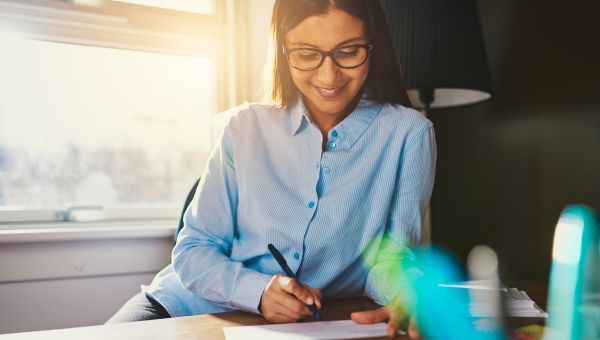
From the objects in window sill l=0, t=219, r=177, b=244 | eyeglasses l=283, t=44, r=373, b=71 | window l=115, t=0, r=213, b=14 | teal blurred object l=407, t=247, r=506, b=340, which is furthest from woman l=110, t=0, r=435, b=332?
window l=115, t=0, r=213, b=14

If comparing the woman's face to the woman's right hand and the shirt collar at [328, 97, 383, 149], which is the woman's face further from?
the woman's right hand

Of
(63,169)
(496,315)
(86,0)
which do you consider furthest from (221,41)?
(496,315)

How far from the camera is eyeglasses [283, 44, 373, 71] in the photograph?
1.04m

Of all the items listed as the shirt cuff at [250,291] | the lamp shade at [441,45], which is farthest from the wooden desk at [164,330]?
the lamp shade at [441,45]

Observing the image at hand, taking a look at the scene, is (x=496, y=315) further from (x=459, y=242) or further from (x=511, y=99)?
(x=459, y=242)

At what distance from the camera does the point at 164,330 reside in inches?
29.0

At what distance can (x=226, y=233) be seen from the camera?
1.07m

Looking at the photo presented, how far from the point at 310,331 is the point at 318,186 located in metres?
0.38

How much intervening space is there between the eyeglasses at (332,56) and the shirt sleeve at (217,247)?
0.22 metres

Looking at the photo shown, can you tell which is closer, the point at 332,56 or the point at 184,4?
the point at 332,56

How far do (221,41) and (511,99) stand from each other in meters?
1.17

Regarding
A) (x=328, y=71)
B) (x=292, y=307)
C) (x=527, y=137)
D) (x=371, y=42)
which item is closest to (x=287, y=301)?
(x=292, y=307)

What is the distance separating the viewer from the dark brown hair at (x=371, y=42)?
104 cm

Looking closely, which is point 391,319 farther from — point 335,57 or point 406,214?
point 335,57
